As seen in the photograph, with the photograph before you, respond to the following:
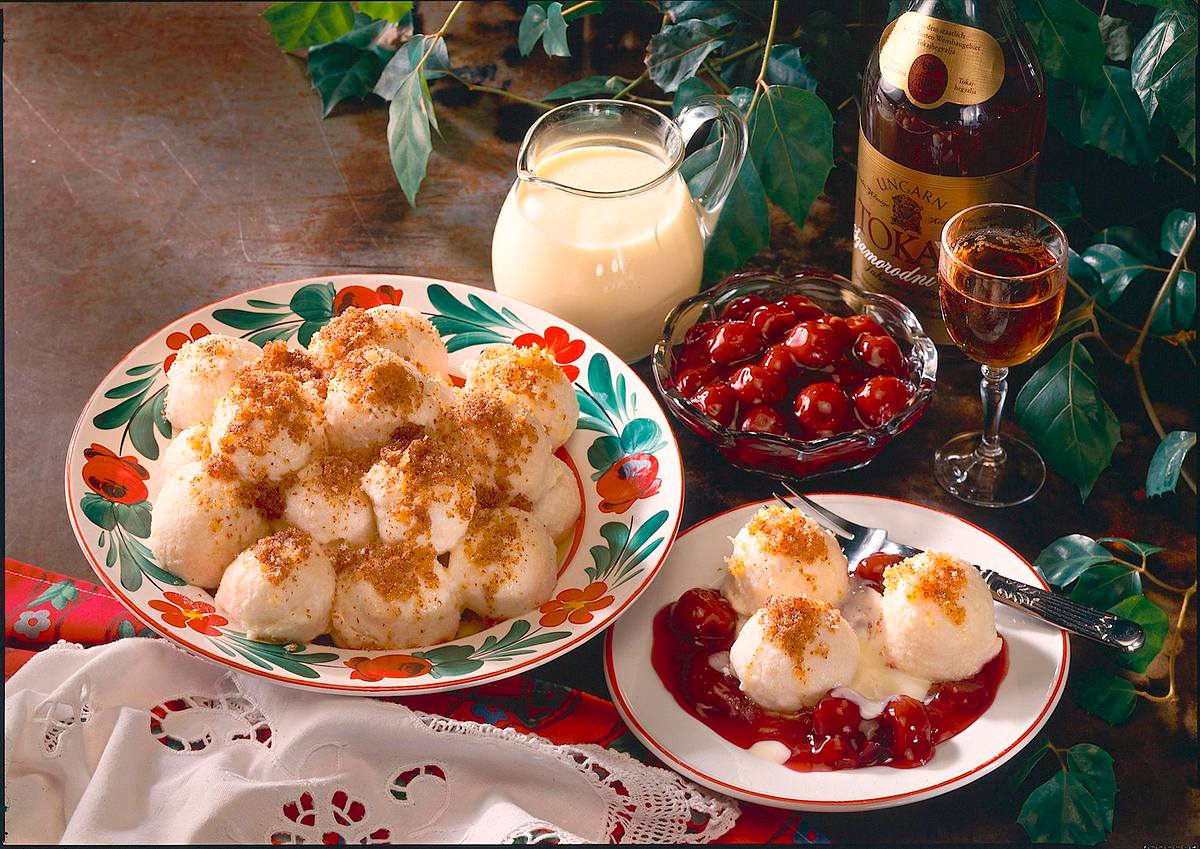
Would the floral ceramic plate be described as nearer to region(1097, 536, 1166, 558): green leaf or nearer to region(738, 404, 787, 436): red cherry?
region(738, 404, 787, 436): red cherry

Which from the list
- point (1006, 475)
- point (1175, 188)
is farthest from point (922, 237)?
point (1175, 188)

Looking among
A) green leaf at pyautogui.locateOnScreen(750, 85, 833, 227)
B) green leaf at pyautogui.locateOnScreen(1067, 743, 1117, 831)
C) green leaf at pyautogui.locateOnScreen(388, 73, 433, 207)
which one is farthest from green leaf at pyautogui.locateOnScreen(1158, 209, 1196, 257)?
green leaf at pyautogui.locateOnScreen(388, 73, 433, 207)

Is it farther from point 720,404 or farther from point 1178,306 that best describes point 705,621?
point 1178,306

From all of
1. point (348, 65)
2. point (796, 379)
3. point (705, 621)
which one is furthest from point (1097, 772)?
point (348, 65)

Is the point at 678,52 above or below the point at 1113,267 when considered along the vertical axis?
above

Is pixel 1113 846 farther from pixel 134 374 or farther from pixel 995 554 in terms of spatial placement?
pixel 134 374

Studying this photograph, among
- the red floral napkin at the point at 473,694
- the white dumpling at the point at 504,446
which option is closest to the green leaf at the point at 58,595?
the red floral napkin at the point at 473,694
